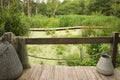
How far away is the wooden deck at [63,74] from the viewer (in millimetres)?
2396

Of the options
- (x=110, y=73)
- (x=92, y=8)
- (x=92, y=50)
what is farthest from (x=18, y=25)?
(x=92, y=8)

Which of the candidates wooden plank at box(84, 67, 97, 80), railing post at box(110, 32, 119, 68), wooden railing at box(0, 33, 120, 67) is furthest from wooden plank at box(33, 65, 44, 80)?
railing post at box(110, 32, 119, 68)

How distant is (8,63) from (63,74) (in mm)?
822

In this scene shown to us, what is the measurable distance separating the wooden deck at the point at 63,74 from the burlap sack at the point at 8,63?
0.19 meters

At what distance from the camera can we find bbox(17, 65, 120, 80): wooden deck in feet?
7.86

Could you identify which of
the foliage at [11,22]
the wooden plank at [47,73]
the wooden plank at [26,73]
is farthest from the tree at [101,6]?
the wooden plank at [26,73]

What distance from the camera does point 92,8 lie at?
15.1 metres

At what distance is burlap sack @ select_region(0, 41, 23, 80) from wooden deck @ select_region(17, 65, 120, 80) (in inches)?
7.4

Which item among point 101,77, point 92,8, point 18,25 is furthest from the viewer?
point 92,8

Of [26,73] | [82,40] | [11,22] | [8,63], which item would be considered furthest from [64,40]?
[11,22]

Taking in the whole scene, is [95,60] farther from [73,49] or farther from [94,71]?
[94,71]

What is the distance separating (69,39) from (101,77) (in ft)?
2.35

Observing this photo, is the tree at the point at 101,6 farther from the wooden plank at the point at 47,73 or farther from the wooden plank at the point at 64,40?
the wooden plank at the point at 47,73

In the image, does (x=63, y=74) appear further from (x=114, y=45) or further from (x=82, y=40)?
(x=114, y=45)
